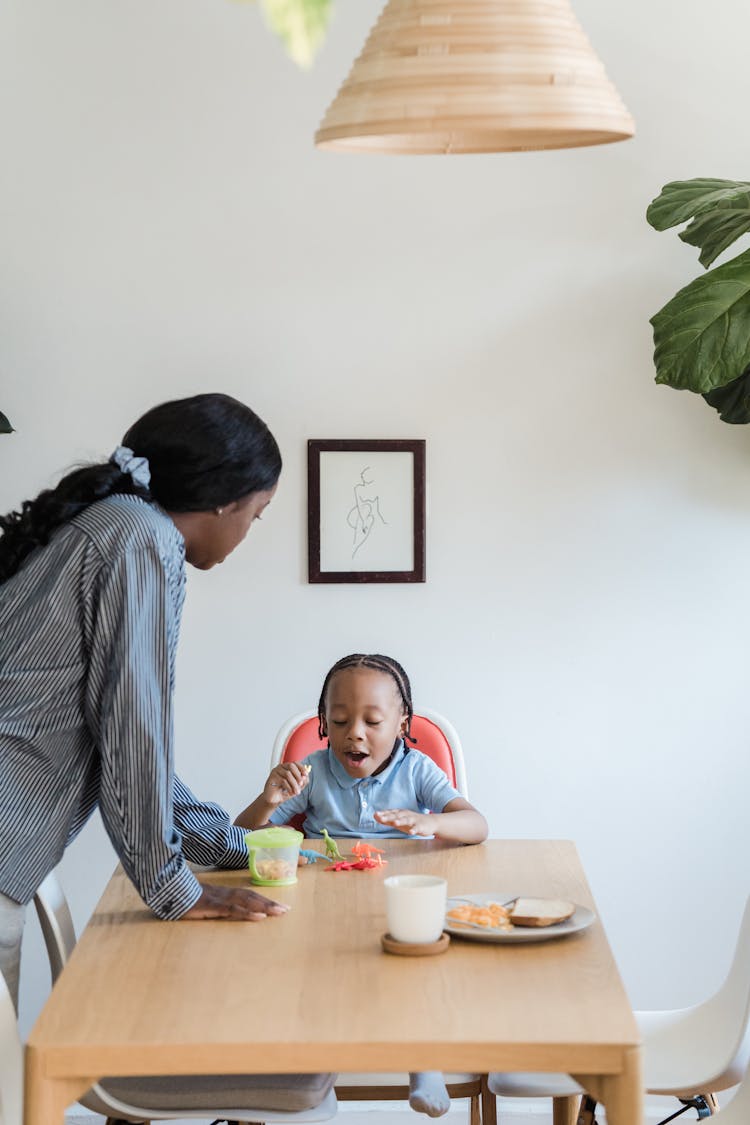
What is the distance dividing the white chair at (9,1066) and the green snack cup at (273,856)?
21.0 inches

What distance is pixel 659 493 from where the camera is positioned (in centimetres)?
328

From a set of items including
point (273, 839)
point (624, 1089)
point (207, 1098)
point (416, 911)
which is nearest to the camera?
point (624, 1089)

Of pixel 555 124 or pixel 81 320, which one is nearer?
pixel 555 124

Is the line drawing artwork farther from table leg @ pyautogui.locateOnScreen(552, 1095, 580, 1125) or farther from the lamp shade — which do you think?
the lamp shade

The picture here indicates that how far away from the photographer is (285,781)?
7.61 ft

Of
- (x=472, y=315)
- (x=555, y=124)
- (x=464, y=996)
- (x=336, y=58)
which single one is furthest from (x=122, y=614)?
(x=336, y=58)

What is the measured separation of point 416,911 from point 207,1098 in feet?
1.72

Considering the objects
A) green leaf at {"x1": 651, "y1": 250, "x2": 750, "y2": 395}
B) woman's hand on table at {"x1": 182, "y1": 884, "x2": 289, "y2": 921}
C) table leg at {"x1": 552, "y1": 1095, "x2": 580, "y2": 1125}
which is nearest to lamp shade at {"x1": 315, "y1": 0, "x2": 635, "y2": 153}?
woman's hand on table at {"x1": 182, "y1": 884, "x2": 289, "y2": 921}

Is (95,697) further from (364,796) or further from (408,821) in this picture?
(364,796)

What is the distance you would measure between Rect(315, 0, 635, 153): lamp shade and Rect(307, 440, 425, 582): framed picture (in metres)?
1.66

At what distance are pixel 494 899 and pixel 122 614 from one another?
2.31 ft

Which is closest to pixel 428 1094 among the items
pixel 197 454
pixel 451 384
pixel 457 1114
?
pixel 197 454

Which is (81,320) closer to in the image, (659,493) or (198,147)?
(198,147)

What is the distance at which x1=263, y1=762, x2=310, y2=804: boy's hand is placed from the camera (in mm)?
2314
